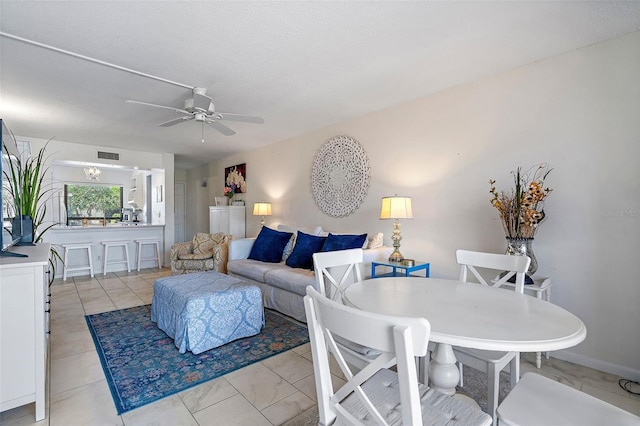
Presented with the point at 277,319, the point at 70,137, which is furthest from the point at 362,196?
the point at 70,137

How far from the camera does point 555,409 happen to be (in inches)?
41.4

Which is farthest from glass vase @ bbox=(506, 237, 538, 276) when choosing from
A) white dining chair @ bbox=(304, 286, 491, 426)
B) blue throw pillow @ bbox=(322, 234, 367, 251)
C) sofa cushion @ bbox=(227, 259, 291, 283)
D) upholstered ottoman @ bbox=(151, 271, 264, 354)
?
sofa cushion @ bbox=(227, 259, 291, 283)

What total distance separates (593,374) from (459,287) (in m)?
1.49

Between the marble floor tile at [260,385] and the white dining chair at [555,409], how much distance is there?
132 centimetres

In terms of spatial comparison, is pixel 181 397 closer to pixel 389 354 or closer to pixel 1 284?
pixel 1 284

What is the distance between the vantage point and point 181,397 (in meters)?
1.89

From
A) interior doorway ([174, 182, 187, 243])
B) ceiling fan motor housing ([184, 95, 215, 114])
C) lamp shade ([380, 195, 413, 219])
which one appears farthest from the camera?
interior doorway ([174, 182, 187, 243])

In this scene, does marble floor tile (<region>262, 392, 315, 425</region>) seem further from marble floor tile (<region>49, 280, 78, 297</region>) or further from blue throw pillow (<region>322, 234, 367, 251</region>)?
marble floor tile (<region>49, 280, 78, 297</region>)

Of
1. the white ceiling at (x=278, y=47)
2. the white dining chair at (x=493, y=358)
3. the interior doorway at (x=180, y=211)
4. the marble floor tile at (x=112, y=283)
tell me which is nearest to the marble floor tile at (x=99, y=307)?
the marble floor tile at (x=112, y=283)

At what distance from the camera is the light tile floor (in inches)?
66.7

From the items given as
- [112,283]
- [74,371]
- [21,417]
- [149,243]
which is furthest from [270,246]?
[149,243]

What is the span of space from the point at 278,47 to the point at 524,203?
85.8 inches

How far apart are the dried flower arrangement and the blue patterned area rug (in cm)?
201

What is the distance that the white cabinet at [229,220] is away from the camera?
5.94 metres
